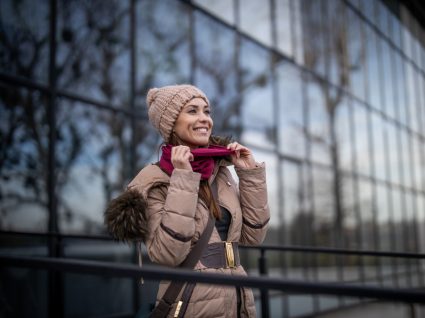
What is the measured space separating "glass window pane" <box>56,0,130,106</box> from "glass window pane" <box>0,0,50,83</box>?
17 centimetres

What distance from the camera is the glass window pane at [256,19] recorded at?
7883 mm

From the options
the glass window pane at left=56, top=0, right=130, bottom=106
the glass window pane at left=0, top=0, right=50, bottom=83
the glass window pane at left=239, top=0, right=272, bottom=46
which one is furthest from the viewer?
the glass window pane at left=239, top=0, right=272, bottom=46

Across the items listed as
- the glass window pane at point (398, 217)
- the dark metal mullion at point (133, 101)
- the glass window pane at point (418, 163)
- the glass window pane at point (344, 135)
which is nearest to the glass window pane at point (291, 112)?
the glass window pane at point (344, 135)

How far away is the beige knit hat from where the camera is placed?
6.75 ft

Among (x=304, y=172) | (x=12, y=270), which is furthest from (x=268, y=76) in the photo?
(x=12, y=270)

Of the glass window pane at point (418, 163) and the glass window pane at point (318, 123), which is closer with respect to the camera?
the glass window pane at point (318, 123)

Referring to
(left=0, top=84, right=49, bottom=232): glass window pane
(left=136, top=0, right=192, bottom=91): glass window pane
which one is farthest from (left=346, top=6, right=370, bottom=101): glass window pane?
(left=0, top=84, right=49, bottom=232): glass window pane

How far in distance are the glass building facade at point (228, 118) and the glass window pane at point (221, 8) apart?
0.02 metres

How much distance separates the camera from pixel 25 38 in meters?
4.56

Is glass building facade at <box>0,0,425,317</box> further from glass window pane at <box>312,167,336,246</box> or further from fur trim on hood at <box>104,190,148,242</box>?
fur trim on hood at <box>104,190,148,242</box>

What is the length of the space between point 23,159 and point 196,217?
3.00m

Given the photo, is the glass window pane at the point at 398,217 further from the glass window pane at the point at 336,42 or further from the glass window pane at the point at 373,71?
the glass window pane at the point at 336,42

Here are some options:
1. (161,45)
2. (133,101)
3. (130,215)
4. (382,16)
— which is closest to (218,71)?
(161,45)

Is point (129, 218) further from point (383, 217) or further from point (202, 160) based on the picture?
point (383, 217)
